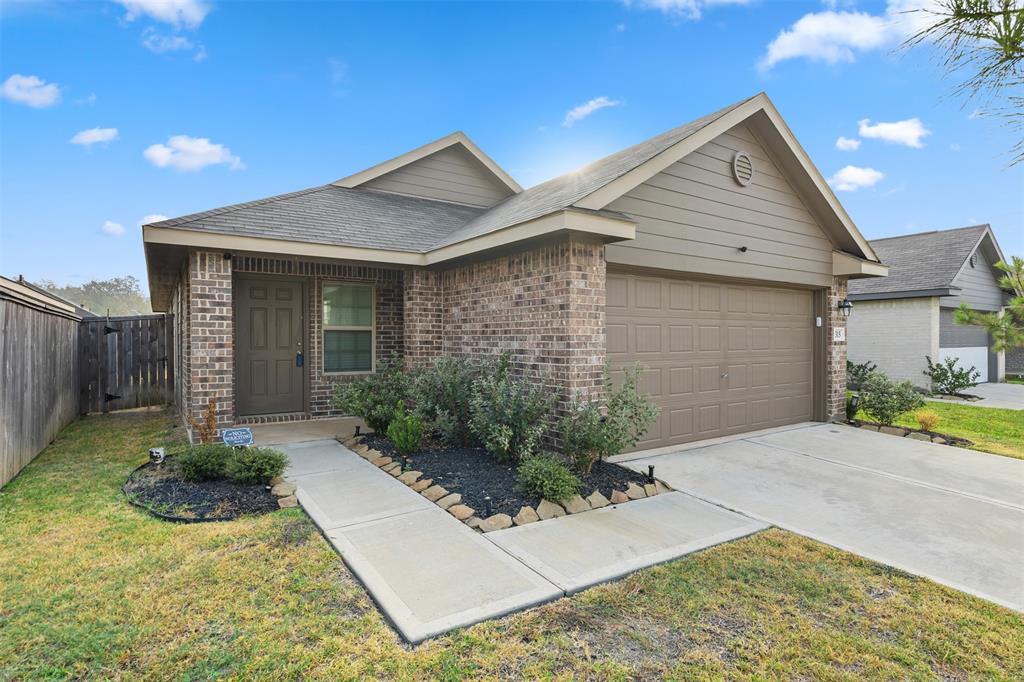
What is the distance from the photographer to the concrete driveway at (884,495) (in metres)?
3.56

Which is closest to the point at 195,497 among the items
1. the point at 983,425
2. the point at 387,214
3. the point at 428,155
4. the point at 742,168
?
the point at 387,214

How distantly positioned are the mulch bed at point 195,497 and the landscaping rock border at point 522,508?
1267mm

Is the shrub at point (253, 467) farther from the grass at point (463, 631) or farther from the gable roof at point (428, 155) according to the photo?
the gable roof at point (428, 155)

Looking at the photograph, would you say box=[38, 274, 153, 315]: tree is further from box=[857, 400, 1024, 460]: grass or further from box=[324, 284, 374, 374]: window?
box=[857, 400, 1024, 460]: grass

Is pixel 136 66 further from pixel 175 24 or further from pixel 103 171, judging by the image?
pixel 103 171

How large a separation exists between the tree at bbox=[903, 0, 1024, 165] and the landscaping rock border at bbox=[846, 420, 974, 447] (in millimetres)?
5821

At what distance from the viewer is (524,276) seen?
20.7ft

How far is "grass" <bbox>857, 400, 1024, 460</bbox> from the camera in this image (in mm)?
7203

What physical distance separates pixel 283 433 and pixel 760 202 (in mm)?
7713

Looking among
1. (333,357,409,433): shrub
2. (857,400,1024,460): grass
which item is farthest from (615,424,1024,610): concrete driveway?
(333,357,409,433): shrub

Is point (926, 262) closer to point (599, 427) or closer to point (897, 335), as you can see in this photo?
point (897, 335)

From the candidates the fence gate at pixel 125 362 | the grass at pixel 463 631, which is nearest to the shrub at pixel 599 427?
the grass at pixel 463 631

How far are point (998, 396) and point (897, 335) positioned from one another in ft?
8.99

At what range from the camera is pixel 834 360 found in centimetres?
862
